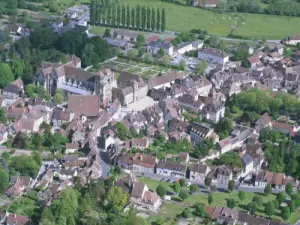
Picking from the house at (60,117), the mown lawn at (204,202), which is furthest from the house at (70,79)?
the mown lawn at (204,202)

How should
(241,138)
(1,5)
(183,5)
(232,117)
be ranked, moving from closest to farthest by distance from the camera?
(241,138), (232,117), (1,5), (183,5)

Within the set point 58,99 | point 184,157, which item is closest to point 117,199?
point 184,157

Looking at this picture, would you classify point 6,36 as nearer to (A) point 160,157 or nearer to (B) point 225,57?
(B) point 225,57

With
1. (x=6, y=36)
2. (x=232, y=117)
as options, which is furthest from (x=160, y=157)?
(x=6, y=36)

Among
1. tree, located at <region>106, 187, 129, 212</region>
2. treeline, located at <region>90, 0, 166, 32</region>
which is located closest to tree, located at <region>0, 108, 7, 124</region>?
tree, located at <region>106, 187, 129, 212</region>

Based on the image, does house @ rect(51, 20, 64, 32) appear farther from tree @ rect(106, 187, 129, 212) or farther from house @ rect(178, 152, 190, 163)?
tree @ rect(106, 187, 129, 212)

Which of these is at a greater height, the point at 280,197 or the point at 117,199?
the point at 280,197

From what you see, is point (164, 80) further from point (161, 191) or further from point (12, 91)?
point (161, 191)
